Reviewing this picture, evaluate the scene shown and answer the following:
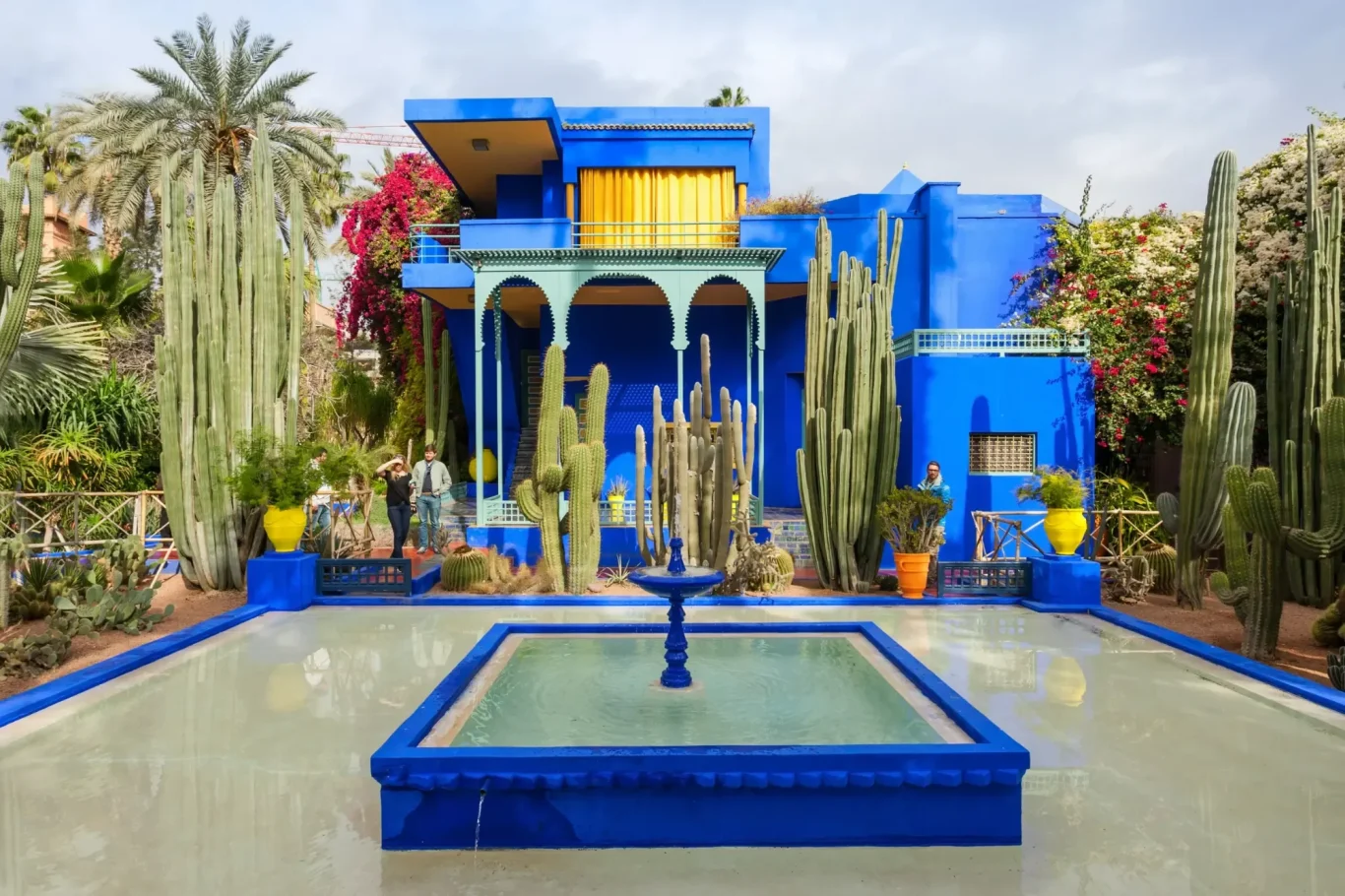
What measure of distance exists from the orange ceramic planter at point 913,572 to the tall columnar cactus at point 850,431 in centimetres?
47

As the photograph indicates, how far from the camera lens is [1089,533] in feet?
38.7

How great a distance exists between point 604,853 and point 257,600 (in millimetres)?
6976

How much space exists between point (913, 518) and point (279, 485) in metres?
6.76

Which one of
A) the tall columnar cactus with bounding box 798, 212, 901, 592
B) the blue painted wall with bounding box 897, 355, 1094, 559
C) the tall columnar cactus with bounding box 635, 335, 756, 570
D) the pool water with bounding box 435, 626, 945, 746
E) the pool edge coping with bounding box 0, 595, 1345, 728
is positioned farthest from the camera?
the blue painted wall with bounding box 897, 355, 1094, 559

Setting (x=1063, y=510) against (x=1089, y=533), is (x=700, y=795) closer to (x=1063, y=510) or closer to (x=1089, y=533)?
(x=1063, y=510)

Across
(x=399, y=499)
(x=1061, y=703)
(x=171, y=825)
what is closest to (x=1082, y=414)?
(x=1061, y=703)

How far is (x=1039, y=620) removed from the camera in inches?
357

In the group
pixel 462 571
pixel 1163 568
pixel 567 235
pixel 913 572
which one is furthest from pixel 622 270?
pixel 1163 568

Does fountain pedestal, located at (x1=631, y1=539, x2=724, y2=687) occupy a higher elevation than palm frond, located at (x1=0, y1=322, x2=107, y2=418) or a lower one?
lower

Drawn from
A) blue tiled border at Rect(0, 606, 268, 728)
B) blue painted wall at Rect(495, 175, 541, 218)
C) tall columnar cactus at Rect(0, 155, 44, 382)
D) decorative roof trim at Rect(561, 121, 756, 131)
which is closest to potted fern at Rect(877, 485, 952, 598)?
blue tiled border at Rect(0, 606, 268, 728)

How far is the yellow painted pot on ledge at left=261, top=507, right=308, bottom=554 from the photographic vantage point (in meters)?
9.78

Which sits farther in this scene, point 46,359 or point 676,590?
point 46,359

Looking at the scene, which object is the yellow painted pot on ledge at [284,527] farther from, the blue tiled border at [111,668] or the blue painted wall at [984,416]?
the blue painted wall at [984,416]

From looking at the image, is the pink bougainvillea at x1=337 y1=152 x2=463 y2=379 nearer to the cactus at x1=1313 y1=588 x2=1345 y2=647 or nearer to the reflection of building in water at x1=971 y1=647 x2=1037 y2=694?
the reflection of building in water at x1=971 y1=647 x2=1037 y2=694
